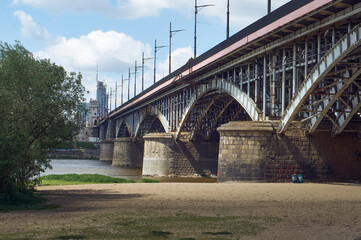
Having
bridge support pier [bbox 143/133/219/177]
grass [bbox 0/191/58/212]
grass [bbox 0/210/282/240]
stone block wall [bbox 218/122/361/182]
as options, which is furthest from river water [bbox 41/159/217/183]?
grass [bbox 0/210/282/240]

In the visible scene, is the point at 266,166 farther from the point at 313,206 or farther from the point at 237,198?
the point at 313,206

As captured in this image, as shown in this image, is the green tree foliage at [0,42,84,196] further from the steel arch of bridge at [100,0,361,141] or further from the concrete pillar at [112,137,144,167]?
the concrete pillar at [112,137,144,167]

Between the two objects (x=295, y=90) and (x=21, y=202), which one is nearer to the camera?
(x=21, y=202)

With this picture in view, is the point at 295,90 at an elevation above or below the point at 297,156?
above

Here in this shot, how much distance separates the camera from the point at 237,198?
21.1 m

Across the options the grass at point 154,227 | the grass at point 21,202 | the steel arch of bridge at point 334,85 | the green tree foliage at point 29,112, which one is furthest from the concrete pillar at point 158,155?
the grass at point 154,227

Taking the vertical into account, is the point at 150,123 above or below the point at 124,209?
above

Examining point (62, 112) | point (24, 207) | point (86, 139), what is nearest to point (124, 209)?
point (24, 207)

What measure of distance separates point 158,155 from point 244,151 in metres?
25.2

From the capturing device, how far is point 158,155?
56.8 m

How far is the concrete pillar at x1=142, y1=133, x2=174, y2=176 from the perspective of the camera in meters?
55.8

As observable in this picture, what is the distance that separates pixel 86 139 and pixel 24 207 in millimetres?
175957

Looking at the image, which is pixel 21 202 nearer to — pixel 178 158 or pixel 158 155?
pixel 178 158

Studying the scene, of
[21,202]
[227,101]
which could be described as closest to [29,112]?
[21,202]
